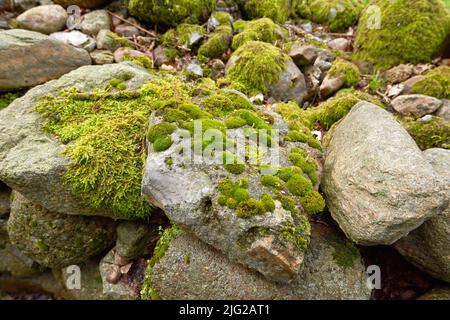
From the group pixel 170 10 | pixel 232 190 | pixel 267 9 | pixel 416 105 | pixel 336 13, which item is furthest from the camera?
pixel 336 13

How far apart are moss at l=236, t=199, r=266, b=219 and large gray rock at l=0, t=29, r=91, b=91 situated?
15.6 feet

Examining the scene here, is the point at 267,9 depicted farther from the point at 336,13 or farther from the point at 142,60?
the point at 142,60

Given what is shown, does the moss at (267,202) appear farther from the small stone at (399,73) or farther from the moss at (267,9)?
the moss at (267,9)

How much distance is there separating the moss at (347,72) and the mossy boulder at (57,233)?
510cm

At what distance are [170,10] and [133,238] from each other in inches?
198

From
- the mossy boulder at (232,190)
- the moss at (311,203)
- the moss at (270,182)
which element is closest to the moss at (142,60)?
the mossy boulder at (232,190)

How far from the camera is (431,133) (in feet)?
16.0

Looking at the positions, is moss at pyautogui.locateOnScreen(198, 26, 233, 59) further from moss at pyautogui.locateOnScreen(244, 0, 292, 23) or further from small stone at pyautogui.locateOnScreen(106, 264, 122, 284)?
small stone at pyautogui.locateOnScreen(106, 264, 122, 284)

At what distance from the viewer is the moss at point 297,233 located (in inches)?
131

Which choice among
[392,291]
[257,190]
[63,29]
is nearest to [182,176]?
[257,190]

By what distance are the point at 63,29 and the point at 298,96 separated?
17.1ft

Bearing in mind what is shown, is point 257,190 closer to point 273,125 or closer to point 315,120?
point 273,125

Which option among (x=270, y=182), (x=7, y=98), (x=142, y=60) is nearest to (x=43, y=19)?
(x=7, y=98)

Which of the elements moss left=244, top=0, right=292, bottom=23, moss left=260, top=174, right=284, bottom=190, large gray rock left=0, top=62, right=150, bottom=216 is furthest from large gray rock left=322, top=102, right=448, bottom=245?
moss left=244, top=0, right=292, bottom=23
